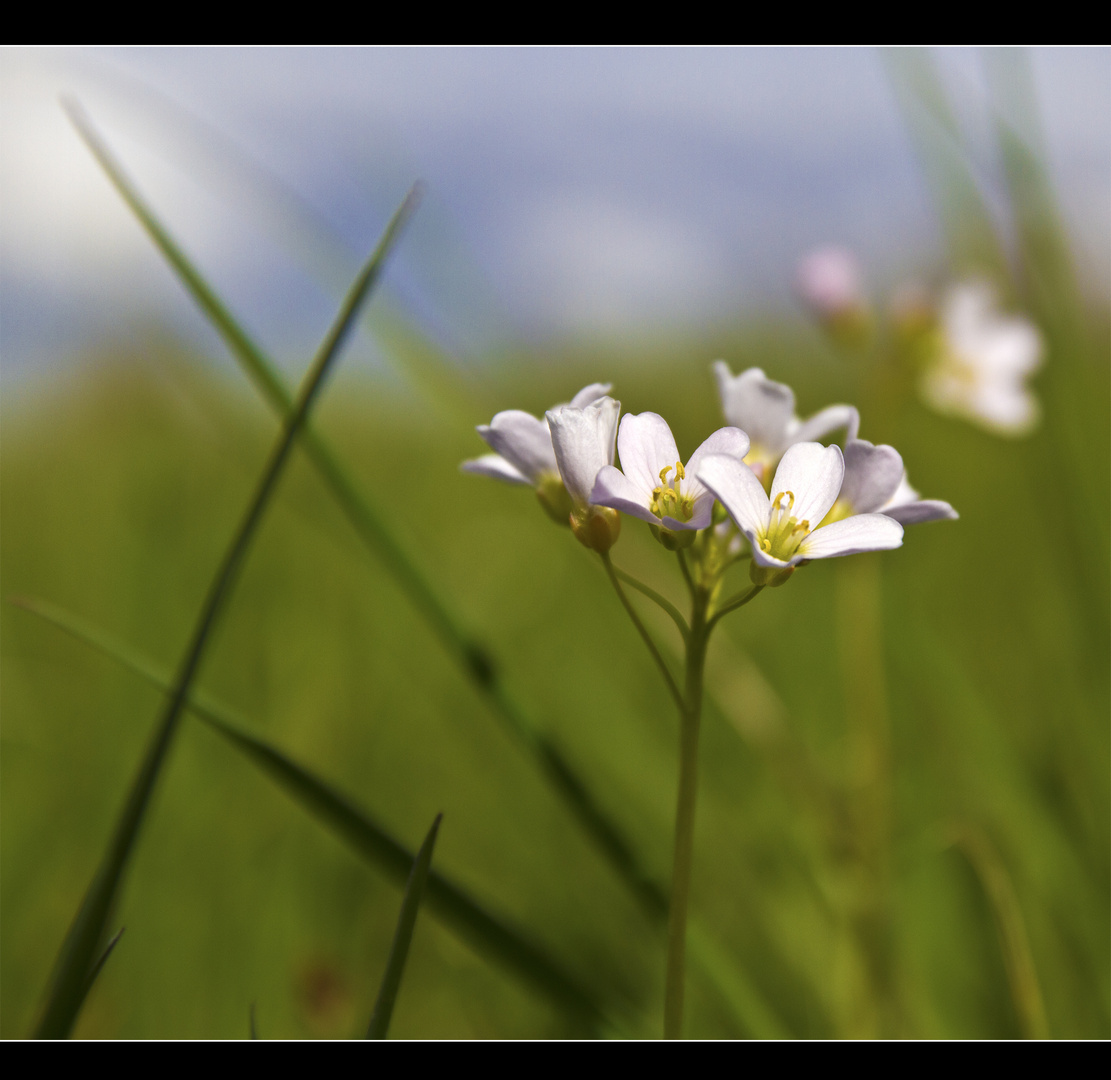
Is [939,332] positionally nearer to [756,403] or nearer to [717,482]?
[756,403]

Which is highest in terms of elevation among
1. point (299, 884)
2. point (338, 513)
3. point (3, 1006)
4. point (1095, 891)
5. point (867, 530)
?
point (338, 513)

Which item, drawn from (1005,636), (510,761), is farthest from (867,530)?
(1005,636)

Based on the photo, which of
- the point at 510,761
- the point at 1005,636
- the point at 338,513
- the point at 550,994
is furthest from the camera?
the point at 338,513

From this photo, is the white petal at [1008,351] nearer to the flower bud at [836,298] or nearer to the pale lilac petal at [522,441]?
the flower bud at [836,298]

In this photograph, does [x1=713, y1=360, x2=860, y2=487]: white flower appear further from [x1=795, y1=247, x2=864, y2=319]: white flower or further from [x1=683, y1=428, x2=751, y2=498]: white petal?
[x1=795, y1=247, x2=864, y2=319]: white flower

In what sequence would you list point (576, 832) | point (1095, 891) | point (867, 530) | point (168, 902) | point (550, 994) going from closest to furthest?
point (867, 530) → point (550, 994) → point (1095, 891) → point (168, 902) → point (576, 832)

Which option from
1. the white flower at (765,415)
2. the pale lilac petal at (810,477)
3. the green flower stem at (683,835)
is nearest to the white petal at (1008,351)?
the white flower at (765,415)
